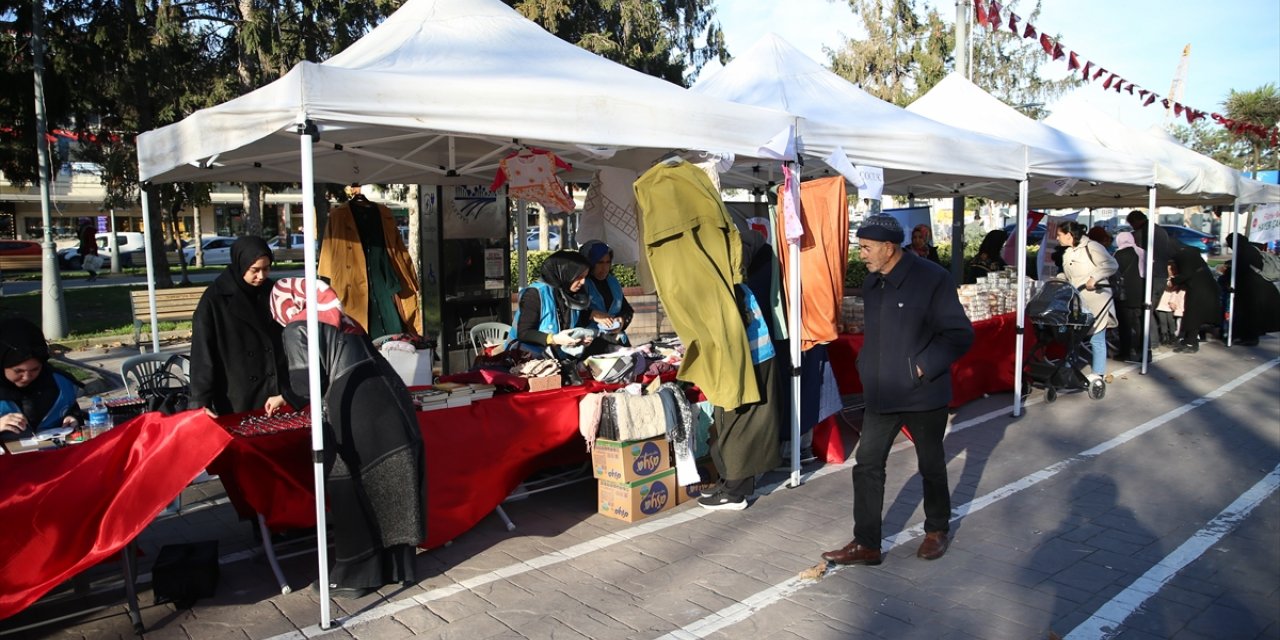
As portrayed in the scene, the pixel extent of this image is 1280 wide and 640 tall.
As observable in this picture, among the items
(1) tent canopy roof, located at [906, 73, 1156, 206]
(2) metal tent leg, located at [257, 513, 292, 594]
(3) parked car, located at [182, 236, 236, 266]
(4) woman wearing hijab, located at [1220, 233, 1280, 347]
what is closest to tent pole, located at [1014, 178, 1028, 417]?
(1) tent canopy roof, located at [906, 73, 1156, 206]

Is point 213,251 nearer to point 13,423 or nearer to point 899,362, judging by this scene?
point 13,423

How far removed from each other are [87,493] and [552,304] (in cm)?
293

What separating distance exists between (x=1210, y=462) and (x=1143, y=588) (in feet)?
9.54

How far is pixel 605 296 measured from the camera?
618cm

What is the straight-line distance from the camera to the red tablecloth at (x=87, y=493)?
10.9 ft

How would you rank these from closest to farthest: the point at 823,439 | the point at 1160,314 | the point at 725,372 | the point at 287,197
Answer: the point at 725,372, the point at 823,439, the point at 1160,314, the point at 287,197

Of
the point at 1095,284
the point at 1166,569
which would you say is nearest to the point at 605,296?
the point at 1166,569

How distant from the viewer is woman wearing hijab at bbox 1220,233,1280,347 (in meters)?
12.2

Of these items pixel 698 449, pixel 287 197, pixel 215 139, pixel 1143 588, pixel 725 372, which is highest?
pixel 287 197

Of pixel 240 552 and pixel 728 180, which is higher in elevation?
pixel 728 180

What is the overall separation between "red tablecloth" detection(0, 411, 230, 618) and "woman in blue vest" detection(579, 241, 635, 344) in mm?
2818

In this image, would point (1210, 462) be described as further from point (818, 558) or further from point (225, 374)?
point (225, 374)

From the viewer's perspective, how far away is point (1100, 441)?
7.03 m

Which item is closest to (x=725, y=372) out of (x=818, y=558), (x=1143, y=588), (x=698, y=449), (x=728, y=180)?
(x=698, y=449)
